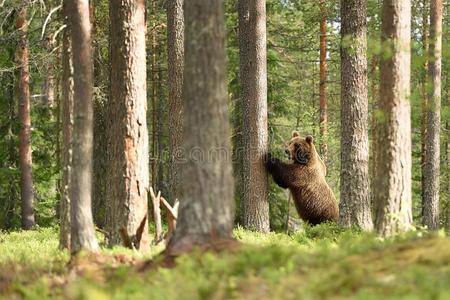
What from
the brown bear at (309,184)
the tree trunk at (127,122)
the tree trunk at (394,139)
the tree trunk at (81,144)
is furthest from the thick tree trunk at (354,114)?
the tree trunk at (81,144)

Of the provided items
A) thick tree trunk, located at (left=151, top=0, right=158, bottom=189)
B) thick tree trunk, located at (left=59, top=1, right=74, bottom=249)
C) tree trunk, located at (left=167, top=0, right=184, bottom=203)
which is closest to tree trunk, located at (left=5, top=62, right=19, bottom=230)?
thick tree trunk, located at (left=151, top=0, right=158, bottom=189)

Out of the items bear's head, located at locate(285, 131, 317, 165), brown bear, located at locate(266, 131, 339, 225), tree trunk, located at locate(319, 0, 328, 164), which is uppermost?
tree trunk, located at locate(319, 0, 328, 164)

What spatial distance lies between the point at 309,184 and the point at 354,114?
368cm

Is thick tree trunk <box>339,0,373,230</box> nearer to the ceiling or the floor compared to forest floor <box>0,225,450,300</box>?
nearer to the ceiling

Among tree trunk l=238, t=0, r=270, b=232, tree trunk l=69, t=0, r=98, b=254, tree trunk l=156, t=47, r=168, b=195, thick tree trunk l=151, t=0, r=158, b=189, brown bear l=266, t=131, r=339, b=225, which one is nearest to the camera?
tree trunk l=69, t=0, r=98, b=254

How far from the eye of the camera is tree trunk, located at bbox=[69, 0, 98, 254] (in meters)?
10.4

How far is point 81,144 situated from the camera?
10508mm

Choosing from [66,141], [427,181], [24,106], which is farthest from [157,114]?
[66,141]

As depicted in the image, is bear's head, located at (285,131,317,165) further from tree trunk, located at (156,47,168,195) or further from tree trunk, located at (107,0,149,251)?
tree trunk, located at (156,47,168,195)

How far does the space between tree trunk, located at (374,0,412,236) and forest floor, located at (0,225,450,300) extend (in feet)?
3.96

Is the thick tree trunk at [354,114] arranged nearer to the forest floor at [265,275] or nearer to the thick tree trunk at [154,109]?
the forest floor at [265,275]

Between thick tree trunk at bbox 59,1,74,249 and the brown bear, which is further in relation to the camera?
the brown bear

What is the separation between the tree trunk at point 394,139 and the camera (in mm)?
10656

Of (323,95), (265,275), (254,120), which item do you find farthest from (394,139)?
(323,95)
